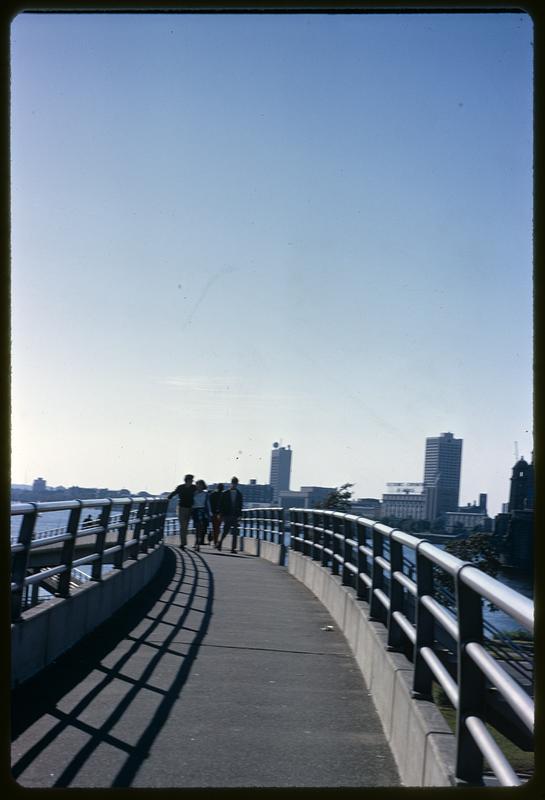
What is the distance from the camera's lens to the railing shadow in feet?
20.0

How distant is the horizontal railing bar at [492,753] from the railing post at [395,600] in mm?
3150

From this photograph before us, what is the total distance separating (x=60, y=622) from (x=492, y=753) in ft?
19.9

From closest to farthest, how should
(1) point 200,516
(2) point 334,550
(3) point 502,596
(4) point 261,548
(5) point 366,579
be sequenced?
(3) point 502,596 → (5) point 366,579 → (2) point 334,550 → (4) point 261,548 → (1) point 200,516

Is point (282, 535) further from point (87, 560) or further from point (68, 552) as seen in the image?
point (68, 552)

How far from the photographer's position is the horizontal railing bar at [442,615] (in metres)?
4.68

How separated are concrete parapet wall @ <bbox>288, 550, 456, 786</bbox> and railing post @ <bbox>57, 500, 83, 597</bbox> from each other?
265 centimetres

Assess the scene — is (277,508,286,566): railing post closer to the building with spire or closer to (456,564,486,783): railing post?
(456,564,486,783): railing post

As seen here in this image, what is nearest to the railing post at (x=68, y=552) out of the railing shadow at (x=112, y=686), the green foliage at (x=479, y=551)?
the railing shadow at (x=112, y=686)

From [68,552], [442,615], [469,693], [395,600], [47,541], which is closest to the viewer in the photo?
[469,693]

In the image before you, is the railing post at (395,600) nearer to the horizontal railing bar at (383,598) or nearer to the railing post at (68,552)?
the horizontal railing bar at (383,598)

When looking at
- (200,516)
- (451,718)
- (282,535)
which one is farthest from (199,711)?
(200,516)

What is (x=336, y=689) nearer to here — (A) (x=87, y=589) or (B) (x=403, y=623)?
(B) (x=403, y=623)

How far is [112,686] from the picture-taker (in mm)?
8172

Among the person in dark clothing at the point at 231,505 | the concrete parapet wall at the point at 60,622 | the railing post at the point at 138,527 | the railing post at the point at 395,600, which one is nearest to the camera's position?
the railing post at the point at 395,600
